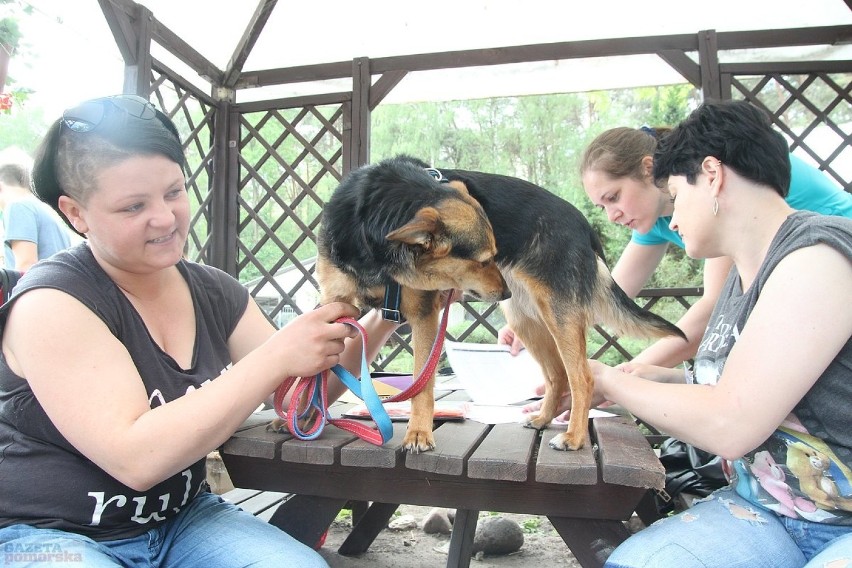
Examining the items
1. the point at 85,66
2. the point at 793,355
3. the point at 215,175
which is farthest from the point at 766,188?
the point at 85,66

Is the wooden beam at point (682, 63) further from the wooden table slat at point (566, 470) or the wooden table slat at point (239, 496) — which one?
the wooden table slat at point (566, 470)

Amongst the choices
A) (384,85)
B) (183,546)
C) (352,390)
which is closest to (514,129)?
(384,85)

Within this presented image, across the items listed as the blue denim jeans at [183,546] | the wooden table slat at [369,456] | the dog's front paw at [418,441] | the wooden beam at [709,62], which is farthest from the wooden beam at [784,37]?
the blue denim jeans at [183,546]

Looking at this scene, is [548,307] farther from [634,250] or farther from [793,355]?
[634,250]

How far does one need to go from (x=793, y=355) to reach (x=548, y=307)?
86 centimetres

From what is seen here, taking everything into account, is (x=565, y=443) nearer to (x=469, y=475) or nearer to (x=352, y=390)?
(x=469, y=475)

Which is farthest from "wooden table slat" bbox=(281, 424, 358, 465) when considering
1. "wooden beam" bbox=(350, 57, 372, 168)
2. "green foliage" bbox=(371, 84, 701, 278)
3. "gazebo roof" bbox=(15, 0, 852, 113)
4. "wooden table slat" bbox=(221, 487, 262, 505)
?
"green foliage" bbox=(371, 84, 701, 278)

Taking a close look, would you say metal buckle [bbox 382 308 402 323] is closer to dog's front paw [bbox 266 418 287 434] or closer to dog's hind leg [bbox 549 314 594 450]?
dog's front paw [bbox 266 418 287 434]

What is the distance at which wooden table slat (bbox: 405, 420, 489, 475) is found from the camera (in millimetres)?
1449

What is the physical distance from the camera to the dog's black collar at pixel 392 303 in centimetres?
185

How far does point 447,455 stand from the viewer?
1.46m

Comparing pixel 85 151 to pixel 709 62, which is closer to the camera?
pixel 85 151

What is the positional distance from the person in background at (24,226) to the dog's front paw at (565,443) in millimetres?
3146

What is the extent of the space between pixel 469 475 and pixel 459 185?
3.51 ft
